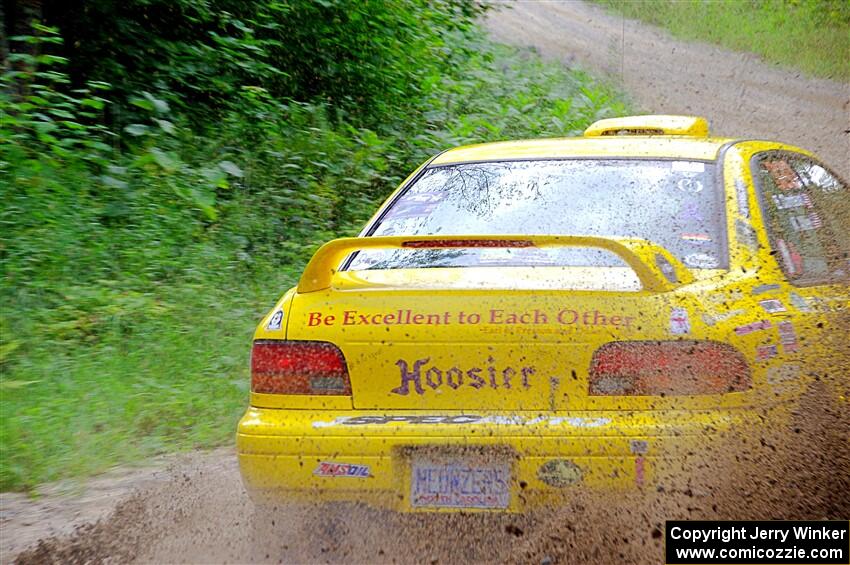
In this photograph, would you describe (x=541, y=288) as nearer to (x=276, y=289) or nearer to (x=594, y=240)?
(x=594, y=240)

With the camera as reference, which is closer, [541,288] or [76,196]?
[541,288]

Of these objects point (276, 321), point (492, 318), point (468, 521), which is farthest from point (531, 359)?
point (276, 321)

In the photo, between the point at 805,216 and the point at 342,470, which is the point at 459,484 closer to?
the point at 342,470

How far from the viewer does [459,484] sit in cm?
312

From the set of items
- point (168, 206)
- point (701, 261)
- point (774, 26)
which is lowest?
point (774, 26)

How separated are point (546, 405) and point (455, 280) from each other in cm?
55

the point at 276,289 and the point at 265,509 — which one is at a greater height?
the point at 265,509

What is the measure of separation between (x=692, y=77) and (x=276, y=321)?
20397 millimetres

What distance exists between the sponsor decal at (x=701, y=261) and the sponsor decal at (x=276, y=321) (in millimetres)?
1446

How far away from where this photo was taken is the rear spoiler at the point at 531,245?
3.22 m

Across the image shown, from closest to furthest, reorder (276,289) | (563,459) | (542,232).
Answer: (563,459), (542,232), (276,289)

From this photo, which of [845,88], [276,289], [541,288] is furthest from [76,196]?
[845,88]

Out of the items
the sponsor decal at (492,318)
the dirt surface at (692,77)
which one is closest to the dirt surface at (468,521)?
the sponsor decal at (492,318)

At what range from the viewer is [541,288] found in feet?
10.7
